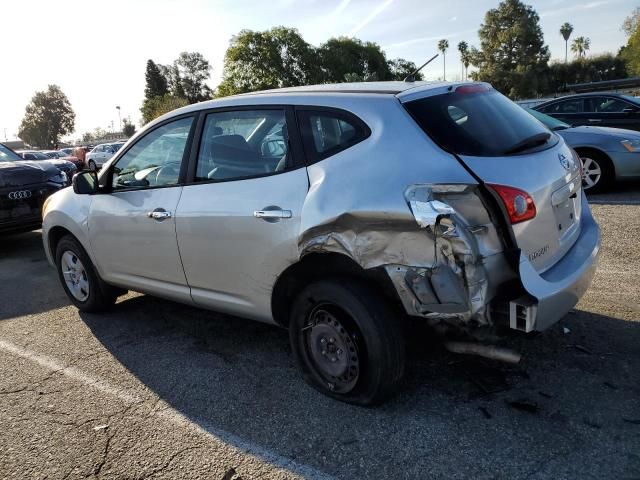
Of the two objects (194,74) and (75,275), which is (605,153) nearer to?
(75,275)

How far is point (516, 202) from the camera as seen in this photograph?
104 inches

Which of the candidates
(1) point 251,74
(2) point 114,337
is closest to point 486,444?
(2) point 114,337

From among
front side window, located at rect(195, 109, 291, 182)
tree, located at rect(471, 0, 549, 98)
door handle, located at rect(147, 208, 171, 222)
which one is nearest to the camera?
front side window, located at rect(195, 109, 291, 182)

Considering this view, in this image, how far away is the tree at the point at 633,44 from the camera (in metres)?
60.2

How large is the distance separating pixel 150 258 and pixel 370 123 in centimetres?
207

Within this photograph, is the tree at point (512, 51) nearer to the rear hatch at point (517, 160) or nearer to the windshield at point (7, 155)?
the windshield at point (7, 155)

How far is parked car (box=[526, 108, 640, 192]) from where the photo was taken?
25.3 ft

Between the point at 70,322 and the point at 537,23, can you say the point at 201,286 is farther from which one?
the point at 537,23

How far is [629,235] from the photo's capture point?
5871 mm

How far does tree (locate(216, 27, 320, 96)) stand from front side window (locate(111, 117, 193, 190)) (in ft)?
216

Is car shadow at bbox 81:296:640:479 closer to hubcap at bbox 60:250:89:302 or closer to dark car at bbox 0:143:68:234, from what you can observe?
hubcap at bbox 60:250:89:302

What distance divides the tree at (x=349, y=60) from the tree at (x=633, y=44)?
29.9 metres

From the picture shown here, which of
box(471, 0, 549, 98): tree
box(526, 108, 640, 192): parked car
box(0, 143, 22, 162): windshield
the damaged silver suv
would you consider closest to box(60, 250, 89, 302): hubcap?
the damaged silver suv

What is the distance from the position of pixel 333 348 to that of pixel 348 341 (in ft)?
0.54
